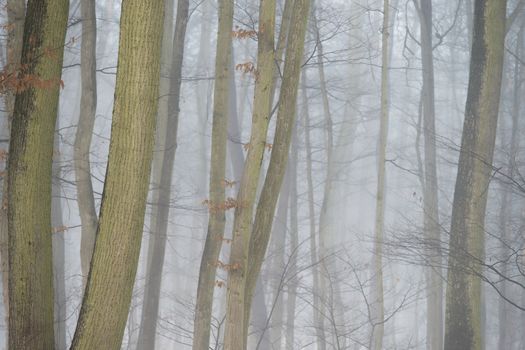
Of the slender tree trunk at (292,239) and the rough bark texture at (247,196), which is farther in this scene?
the slender tree trunk at (292,239)

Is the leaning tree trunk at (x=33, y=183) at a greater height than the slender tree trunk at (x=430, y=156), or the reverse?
the slender tree trunk at (x=430, y=156)

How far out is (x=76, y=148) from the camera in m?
9.67

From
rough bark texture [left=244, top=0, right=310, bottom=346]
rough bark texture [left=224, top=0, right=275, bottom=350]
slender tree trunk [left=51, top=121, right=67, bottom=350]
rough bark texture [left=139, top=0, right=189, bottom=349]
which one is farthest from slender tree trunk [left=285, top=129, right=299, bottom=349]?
rough bark texture [left=224, top=0, right=275, bottom=350]

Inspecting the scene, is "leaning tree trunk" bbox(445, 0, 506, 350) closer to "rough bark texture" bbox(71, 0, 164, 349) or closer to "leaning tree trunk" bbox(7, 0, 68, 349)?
"rough bark texture" bbox(71, 0, 164, 349)

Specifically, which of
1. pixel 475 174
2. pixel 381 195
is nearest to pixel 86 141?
pixel 381 195

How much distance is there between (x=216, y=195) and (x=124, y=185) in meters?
4.14

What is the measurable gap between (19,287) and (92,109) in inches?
184

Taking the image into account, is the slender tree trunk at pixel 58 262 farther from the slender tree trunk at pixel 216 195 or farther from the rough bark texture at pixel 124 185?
the rough bark texture at pixel 124 185

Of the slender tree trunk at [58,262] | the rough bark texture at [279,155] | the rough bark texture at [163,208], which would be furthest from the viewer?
the slender tree trunk at [58,262]

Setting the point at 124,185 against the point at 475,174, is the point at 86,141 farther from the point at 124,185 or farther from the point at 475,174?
the point at 475,174

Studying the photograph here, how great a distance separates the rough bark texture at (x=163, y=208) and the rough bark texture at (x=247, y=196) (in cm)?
399

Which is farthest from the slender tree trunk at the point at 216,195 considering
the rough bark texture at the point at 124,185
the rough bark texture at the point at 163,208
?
the rough bark texture at the point at 124,185

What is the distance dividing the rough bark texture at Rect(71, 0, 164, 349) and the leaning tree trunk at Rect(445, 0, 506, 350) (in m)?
4.79

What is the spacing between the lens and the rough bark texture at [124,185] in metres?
4.99
